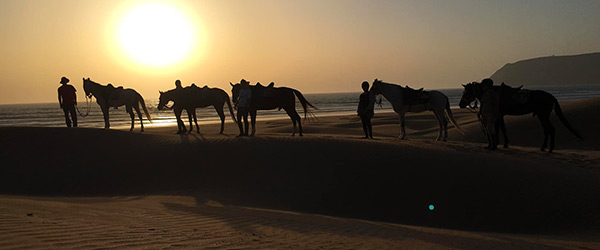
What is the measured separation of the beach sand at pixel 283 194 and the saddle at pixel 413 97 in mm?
1941

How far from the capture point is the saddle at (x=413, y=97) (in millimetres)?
16922

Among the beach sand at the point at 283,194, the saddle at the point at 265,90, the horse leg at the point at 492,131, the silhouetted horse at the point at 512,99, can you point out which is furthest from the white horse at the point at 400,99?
the saddle at the point at 265,90

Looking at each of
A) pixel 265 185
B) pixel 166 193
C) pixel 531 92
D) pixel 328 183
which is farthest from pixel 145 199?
Answer: pixel 531 92

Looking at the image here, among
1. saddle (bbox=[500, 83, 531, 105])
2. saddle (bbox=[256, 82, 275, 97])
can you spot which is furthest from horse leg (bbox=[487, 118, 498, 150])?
saddle (bbox=[256, 82, 275, 97])

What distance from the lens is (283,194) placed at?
1141 cm

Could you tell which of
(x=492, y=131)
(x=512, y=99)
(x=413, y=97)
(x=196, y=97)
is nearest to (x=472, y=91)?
(x=512, y=99)

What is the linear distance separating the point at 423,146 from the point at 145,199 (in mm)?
8768

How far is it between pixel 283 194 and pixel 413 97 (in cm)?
753

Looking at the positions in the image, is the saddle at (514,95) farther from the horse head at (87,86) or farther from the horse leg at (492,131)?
the horse head at (87,86)

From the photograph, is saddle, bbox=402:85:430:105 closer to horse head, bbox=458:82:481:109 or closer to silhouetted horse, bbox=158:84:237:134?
horse head, bbox=458:82:481:109

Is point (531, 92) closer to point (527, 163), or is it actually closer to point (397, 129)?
point (527, 163)

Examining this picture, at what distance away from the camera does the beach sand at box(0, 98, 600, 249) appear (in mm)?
6949

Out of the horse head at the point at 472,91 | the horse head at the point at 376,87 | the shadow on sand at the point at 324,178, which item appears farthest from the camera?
the horse head at the point at 376,87

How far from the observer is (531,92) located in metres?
15.2
